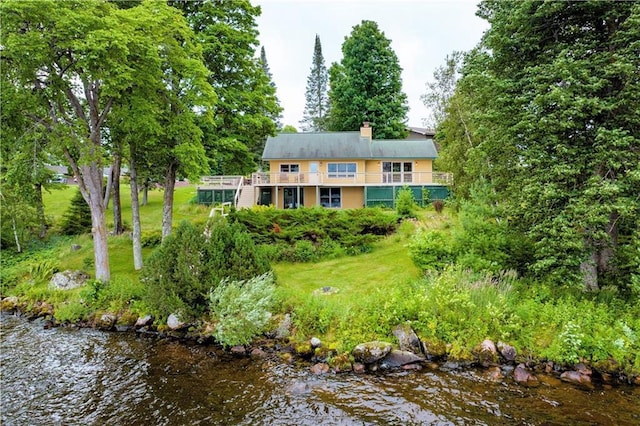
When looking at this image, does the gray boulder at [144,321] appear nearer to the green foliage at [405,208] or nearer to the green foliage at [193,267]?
the green foliage at [193,267]

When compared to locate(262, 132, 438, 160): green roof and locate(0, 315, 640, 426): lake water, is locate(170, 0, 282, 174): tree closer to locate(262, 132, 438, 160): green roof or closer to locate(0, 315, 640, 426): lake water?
locate(0, 315, 640, 426): lake water

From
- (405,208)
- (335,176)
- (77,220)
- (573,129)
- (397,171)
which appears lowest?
(77,220)

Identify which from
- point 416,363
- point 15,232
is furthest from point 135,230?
point 416,363

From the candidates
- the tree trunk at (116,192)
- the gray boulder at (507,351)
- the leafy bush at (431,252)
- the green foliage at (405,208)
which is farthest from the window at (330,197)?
the gray boulder at (507,351)

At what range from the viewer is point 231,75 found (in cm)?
1662

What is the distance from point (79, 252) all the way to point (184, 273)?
9.52m

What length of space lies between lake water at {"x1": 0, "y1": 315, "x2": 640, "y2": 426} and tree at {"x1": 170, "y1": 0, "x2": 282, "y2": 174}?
8.81 metres

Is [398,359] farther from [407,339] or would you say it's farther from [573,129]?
[573,129]

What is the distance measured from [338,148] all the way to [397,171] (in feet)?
17.1

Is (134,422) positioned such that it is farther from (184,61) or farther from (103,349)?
(184,61)

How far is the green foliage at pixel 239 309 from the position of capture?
9.64 m

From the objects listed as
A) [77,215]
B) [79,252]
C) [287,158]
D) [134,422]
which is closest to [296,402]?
[134,422]

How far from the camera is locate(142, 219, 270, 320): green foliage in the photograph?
10734 millimetres

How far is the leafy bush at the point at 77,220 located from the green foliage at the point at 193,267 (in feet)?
39.7
